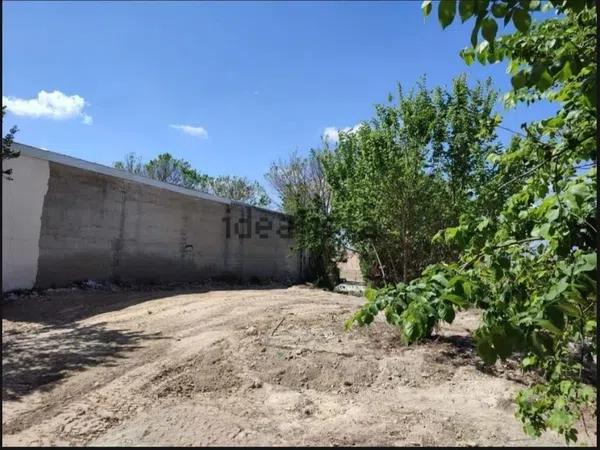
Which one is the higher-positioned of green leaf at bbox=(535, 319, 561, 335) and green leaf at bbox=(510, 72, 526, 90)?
green leaf at bbox=(510, 72, 526, 90)

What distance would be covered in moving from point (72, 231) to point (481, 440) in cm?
977

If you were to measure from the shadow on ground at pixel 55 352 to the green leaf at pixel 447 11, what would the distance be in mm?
4567

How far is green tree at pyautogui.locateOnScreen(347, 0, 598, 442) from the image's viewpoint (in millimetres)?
1665

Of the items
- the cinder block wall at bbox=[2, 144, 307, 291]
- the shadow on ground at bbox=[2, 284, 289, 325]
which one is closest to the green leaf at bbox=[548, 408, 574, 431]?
the shadow on ground at bbox=[2, 284, 289, 325]

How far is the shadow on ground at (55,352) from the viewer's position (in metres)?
4.86

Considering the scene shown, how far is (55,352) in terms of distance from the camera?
229 inches

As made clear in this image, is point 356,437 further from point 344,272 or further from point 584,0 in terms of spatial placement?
point 344,272

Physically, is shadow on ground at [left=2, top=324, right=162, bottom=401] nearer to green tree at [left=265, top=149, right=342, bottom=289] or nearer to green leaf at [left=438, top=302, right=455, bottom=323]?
green leaf at [left=438, top=302, right=455, bottom=323]

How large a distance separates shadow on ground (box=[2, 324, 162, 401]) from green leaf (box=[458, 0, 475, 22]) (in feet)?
15.1

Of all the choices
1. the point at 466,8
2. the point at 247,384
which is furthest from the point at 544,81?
the point at 247,384

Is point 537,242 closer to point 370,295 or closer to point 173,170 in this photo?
point 370,295

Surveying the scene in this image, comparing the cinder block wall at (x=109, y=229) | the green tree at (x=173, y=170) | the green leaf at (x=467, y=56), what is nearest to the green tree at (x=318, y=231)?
the cinder block wall at (x=109, y=229)

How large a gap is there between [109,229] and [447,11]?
11.8 m

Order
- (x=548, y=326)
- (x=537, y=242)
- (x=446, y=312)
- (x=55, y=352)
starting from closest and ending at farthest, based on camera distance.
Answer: (x=548, y=326) < (x=446, y=312) < (x=537, y=242) < (x=55, y=352)
